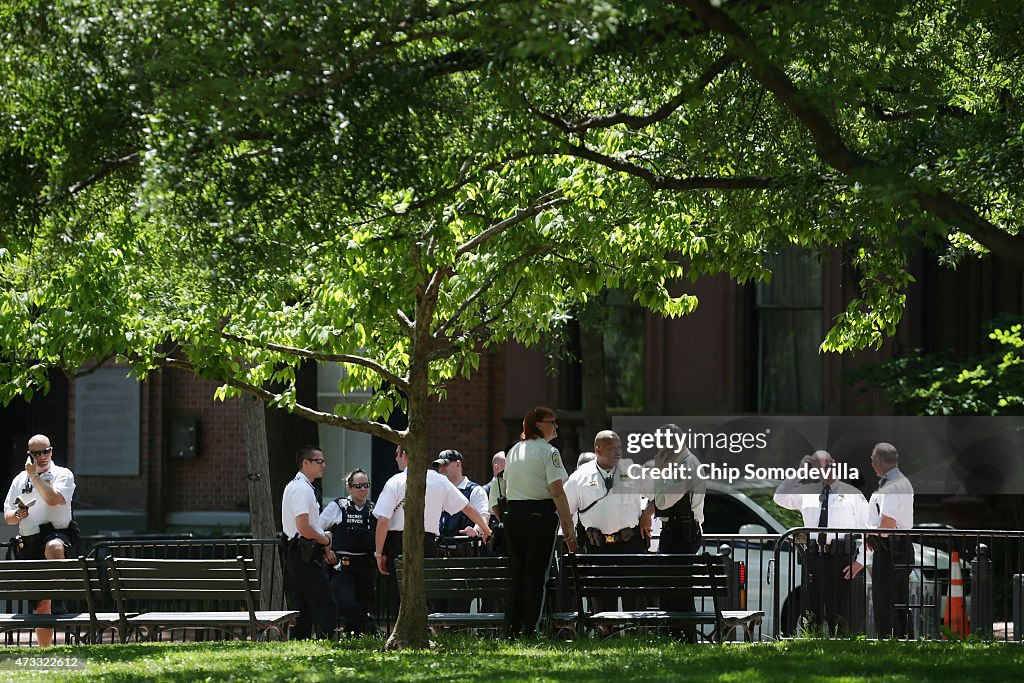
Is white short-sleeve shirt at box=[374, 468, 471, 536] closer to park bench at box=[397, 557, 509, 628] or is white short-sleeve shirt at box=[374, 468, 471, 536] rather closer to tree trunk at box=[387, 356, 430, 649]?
park bench at box=[397, 557, 509, 628]

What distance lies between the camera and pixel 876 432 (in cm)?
1966

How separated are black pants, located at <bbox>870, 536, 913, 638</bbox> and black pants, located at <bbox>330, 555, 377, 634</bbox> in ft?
13.7

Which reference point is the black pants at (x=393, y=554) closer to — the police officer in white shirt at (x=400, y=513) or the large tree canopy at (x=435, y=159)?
the police officer in white shirt at (x=400, y=513)

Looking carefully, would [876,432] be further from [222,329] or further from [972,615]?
[222,329]

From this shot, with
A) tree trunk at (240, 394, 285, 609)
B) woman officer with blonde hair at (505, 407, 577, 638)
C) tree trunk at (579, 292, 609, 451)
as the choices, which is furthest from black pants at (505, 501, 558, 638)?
tree trunk at (579, 292, 609, 451)

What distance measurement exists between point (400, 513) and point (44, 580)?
292cm

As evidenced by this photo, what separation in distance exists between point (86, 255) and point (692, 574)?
5138mm

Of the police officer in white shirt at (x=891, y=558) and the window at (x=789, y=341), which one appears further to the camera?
the window at (x=789, y=341)

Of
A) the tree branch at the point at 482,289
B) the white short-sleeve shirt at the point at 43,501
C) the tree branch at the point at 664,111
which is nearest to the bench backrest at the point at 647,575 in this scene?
the tree branch at the point at 482,289

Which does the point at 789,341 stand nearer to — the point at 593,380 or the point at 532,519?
the point at 593,380

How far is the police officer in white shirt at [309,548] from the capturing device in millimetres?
12352

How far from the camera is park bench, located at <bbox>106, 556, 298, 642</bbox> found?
1218cm

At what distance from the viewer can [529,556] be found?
452 inches

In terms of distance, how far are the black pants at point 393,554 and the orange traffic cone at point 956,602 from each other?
4.38m
